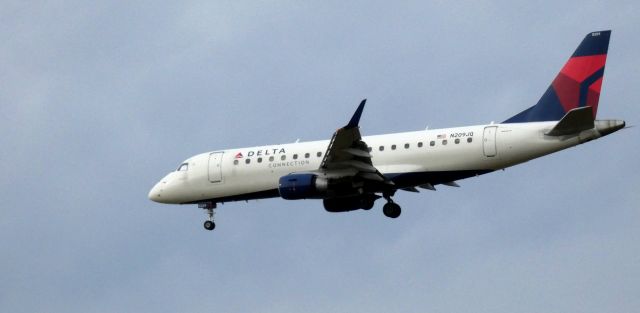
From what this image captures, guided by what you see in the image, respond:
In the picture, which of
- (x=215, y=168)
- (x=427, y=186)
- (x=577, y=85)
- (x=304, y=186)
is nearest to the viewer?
(x=577, y=85)

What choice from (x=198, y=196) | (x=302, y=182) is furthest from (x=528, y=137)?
(x=198, y=196)

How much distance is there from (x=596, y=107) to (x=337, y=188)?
11123 millimetres

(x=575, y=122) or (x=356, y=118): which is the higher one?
(x=356, y=118)

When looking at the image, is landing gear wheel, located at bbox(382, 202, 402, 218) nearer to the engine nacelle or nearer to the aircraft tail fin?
the engine nacelle

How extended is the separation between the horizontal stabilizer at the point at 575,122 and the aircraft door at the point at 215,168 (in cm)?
1556

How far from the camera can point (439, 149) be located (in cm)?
5638

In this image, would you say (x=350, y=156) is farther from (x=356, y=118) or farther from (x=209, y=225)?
(x=209, y=225)

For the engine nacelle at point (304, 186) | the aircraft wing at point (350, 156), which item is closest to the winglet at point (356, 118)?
the aircraft wing at point (350, 156)

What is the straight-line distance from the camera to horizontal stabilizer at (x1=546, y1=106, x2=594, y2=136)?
5306cm

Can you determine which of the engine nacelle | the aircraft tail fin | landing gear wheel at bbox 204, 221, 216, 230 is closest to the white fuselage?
the aircraft tail fin

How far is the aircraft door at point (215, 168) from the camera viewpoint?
61.2 metres

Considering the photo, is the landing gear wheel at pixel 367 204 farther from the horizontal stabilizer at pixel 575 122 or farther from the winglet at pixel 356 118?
the horizontal stabilizer at pixel 575 122

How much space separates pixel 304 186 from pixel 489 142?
7.81 meters

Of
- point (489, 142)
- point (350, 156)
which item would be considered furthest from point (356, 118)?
point (489, 142)
